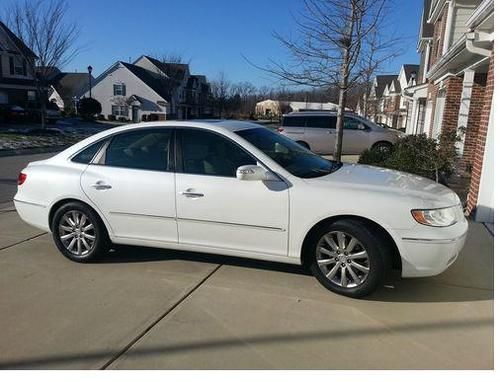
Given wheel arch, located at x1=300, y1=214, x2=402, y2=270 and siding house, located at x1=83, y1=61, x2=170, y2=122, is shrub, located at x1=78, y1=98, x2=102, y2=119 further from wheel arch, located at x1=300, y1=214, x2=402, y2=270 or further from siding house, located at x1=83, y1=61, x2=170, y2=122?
wheel arch, located at x1=300, y1=214, x2=402, y2=270

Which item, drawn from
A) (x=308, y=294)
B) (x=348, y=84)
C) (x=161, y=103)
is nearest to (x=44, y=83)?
(x=348, y=84)

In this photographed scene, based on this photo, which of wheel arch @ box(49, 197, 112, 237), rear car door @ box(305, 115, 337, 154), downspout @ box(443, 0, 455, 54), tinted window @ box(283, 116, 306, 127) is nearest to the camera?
wheel arch @ box(49, 197, 112, 237)

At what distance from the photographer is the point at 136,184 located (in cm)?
437

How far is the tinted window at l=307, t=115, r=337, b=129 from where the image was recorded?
50.8 feet

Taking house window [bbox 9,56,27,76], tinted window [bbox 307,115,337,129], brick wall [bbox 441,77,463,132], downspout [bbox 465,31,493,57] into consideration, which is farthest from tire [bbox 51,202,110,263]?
house window [bbox 9,56,27,76]

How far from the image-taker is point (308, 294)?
12.7 feet

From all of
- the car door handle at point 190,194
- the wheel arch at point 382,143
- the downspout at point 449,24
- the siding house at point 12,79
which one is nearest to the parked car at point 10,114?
the siding house at point 12,79

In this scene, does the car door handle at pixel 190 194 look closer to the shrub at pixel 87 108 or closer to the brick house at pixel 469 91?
the brick house at pixel 469 91

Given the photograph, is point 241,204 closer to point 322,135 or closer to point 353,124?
point 322,135

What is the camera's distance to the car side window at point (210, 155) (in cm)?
415

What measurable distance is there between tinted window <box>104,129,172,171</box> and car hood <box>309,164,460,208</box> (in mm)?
1605
